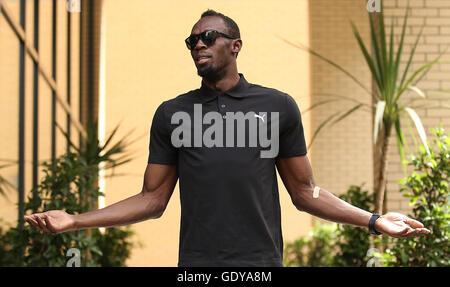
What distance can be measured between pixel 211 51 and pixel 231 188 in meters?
0.34

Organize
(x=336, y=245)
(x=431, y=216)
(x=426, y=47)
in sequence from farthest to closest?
1. (x=336, y=245)
2. (x=426, y=47)
3. (x=431, y=216)

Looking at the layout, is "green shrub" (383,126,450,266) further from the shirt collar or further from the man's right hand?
the man's right hand

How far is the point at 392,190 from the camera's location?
4.79 meters

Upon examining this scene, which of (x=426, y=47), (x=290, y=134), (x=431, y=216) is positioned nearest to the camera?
(x=290, y=134)

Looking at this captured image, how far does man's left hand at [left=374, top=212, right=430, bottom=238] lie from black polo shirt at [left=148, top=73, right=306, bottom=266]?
0.24 m

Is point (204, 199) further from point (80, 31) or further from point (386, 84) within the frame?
point (80, 31)

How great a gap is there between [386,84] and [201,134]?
9.74 ft

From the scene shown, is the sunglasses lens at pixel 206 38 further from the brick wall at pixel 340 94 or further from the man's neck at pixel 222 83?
the brick wall at pixel 340 94

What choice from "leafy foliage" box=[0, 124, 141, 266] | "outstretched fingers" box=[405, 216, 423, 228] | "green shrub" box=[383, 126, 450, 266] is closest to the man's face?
"outstretched fingers" box=[405, 216, 423, 228]

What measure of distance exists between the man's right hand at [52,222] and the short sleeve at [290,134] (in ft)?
1.75

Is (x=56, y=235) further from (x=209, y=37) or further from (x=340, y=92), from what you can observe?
(x=340, y=92)

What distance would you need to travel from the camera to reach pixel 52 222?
156cm

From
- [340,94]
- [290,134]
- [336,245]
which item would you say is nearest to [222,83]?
[290,134]

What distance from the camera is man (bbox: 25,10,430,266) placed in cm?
152
